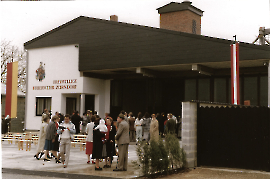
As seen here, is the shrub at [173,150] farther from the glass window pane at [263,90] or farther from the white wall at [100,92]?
the white wall at [100,92]

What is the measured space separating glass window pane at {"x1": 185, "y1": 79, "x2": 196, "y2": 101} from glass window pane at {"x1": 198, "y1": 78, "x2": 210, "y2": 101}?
458 millimetres

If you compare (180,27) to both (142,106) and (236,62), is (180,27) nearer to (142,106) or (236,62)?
(142,106)

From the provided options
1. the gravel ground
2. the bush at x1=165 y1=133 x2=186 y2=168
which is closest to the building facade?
the gravel ground

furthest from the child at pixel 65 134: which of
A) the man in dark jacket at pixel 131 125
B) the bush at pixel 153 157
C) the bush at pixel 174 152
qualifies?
the man in dark jacket at pixel 131 125

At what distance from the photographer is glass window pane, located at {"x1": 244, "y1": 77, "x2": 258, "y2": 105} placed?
22.8m

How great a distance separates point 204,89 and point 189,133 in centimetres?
1452

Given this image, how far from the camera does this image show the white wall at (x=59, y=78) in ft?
88.2

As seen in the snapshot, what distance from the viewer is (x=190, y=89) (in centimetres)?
2547

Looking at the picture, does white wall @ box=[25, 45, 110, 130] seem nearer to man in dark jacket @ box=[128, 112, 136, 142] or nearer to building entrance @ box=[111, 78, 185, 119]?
building entrance @ box=[111, 78, 185, 119]

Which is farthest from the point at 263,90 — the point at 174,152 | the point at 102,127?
the point at 102,127

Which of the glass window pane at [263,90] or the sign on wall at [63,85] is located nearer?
the glass window pane at [263,90]

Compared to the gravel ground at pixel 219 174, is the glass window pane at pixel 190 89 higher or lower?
higher

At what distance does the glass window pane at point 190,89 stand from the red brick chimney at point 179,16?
33.7 feet

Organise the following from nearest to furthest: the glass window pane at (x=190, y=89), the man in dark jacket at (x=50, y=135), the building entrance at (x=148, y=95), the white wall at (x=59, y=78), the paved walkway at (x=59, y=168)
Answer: the paved walkway at (x=59, y=168) → the man in dark jacket at (x=50, y=135) → the glass window pane at (x=190, y=89) → the building entrance at (x=148, y=95) → the white wall at (x=59, y=78)
